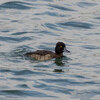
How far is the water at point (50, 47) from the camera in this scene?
43.9 feet

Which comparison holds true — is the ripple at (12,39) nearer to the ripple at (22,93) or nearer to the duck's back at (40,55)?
the duck's back at (40,55)

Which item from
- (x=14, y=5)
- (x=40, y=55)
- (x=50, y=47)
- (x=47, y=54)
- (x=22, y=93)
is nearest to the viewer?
(x=22, y=93)

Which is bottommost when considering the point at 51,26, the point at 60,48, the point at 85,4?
the point at 60,48

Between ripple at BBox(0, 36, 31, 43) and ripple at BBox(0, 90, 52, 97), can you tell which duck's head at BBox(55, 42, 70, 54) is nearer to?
ripple at BBox(0, 36, 31, 43)

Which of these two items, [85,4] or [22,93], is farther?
[85,4]

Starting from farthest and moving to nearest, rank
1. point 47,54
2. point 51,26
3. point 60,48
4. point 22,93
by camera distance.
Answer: point 51,26 < point 60,48 < point 47,54 < point 22,93

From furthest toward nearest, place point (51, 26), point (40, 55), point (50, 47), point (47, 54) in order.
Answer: point (51, 26) → point (50, 47) → point (47, 54) → point (40, 55)

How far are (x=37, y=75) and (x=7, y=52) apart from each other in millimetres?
2910

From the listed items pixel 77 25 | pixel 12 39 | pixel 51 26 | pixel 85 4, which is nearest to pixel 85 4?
pixel 85 4

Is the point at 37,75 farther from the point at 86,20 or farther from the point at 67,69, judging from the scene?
the point at 86,20

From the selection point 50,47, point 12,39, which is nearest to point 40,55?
point 50,47

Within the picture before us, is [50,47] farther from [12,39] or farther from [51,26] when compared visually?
[51,26]

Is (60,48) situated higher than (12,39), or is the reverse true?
(12,39)

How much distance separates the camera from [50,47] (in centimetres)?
1898
